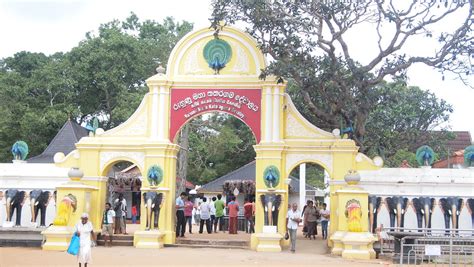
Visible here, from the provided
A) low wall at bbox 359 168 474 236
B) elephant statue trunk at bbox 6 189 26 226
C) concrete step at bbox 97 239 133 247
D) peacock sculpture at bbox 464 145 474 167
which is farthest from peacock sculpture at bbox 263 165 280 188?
elephant statue trunk at bbox 6 189 26 226

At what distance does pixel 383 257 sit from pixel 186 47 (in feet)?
25.5

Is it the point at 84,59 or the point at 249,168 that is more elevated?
the point at 84,59

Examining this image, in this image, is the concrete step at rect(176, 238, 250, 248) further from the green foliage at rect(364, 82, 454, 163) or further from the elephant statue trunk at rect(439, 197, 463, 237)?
the green foliage at rect(364, 82, 454, 163)

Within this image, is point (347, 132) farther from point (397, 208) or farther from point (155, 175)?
point (155, 175)

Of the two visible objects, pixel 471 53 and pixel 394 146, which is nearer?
pixel 471 53

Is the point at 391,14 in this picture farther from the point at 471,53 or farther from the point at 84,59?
the point at 84,59

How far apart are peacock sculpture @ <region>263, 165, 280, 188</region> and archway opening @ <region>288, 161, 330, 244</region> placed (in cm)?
81

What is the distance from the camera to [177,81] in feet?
56.0

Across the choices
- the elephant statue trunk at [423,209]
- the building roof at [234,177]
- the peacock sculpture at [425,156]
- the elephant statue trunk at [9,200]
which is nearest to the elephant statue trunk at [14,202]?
the elephant statue trunk at [9,200]

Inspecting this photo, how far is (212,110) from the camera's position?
17.1 m

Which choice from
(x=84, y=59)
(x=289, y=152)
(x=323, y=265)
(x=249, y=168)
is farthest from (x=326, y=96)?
(x=84, y=59)

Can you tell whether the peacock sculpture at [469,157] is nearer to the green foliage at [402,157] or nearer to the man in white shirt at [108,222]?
the man in white shirt at [108,222]

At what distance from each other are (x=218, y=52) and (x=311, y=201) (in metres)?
6.18

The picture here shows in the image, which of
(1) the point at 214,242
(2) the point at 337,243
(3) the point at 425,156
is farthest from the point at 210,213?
(3) the point at 425,156
